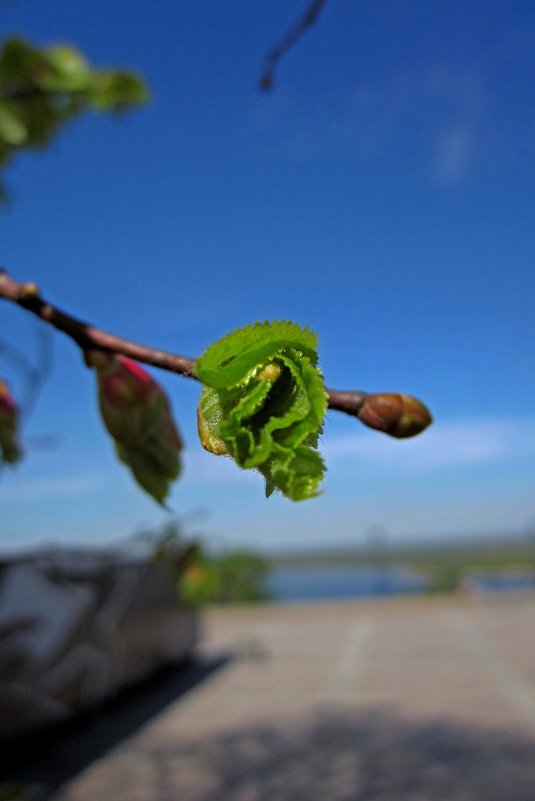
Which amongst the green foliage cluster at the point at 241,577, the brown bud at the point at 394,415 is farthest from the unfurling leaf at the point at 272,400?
the green foliage cluster at the point at 241,577

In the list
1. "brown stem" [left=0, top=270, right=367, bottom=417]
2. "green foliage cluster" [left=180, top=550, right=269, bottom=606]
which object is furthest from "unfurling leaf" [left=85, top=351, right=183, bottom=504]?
"green foliage cluster" [left=180, top=550, right=269, bottom=606]

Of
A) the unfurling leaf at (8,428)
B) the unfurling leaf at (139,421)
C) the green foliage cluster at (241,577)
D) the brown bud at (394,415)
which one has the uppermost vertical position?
the green foliage cluster at (241,577)

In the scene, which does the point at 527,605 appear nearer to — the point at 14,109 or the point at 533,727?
the point at 533,727

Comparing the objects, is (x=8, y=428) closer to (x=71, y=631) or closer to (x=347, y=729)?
(x=71, y=631)

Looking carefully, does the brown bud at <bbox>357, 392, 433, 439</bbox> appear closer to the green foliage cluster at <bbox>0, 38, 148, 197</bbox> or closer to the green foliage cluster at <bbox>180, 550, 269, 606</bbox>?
the green foliage cluster at <bbox>0, 38, 148, 197</bbox>

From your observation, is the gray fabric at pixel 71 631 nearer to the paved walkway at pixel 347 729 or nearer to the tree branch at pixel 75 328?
the paved walkway at pixel 347 729

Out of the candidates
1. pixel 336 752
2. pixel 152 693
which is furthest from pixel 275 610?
pixel 336 752
